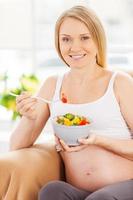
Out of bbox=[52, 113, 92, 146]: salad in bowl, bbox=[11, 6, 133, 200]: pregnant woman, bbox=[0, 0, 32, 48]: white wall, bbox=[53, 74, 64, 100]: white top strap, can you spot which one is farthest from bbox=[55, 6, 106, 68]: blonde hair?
bbox=[0, 0, 32, 48]: white wall

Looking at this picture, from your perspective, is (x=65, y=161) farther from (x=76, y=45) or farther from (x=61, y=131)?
(x=76, y=45)

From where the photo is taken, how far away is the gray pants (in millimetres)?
1650

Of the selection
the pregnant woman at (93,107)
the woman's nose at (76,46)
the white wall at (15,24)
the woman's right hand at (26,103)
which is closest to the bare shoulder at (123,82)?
the pregnant woman at (93,107)

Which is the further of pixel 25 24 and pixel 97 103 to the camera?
pixel 25 24

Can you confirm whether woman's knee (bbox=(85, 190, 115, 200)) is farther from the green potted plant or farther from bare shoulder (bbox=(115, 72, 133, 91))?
the green potted plant

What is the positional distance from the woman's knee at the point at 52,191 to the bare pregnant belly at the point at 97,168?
0.54 feet

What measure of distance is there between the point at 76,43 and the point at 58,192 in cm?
60

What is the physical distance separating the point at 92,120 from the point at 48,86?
281 millimetres

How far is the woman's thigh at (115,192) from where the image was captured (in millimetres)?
1638

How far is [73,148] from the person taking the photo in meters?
1.80

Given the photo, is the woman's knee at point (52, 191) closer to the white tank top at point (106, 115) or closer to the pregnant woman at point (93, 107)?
the pregnant woman at point (93, 107)

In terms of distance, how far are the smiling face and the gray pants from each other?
20.3 inches

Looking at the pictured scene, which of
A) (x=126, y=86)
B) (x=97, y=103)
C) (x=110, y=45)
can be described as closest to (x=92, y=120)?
(x=97, y=103)

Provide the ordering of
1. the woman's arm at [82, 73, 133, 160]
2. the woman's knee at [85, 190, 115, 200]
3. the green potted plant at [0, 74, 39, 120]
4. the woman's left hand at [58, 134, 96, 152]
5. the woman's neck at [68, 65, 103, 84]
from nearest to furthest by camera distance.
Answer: the woman's knee at [85, 190, 115, 200], the woman's left hand at [58, 134, 96, 152], the woman's arm at [82, 73, 133, 160], the woman's neck at [68, 65, 103, 84], the green potted plant at [0, 74, 39, 120]
